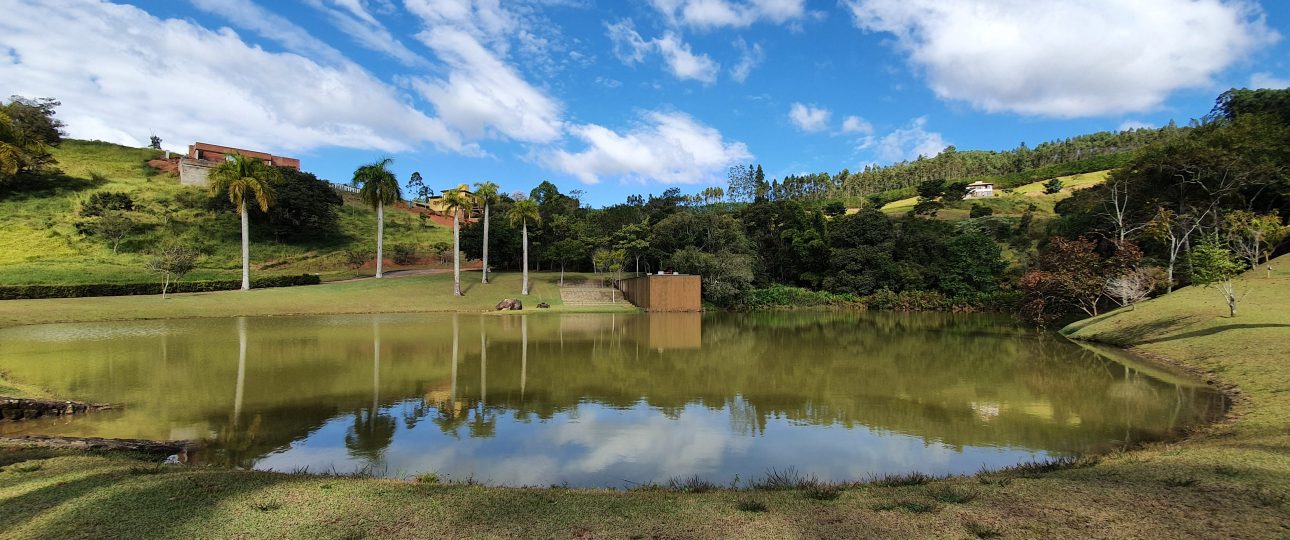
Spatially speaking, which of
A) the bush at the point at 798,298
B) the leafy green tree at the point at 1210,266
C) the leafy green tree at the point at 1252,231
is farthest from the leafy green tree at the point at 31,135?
the leafy green tree at the point at 1252,231

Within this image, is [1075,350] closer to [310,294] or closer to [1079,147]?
[310,294]

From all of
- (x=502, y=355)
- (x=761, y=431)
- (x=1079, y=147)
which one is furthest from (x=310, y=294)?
(x=1079, y=147)

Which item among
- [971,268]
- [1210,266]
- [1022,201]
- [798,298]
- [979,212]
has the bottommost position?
[798,298]

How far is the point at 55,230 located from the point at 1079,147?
150857mm

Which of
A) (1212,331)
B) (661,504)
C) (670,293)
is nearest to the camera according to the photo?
(661,504)

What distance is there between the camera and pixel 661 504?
211 inches

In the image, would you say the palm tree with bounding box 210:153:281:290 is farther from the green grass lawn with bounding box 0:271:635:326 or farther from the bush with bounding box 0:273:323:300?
the green grass lawn with bounding box 0:271:635:326

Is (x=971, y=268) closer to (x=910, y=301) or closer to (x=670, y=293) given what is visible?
(x=910, y=301)

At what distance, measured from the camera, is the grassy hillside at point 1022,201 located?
7006 cm

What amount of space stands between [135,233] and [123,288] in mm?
22388

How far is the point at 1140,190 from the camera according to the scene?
34719 mm

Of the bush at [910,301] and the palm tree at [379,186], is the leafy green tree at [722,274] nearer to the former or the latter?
the bush at [910,301]

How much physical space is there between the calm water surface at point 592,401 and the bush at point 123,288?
8.58 metres

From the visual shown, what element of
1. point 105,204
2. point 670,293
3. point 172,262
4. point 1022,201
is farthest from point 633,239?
point 1022,201
